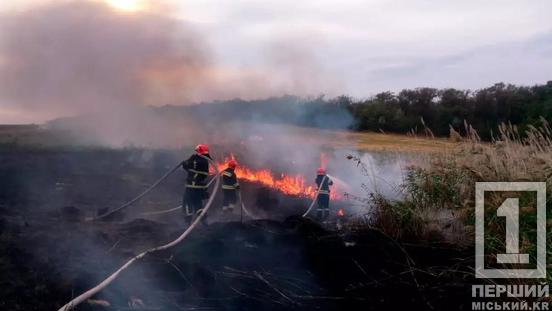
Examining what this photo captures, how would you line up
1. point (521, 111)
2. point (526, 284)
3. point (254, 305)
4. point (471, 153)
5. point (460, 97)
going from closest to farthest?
point (526, 284) → point (254, 305) → point (471, 153) → point (521, 111) → point (460, 97)

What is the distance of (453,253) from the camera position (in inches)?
289

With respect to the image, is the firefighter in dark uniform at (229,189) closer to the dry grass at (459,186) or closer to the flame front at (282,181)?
the dry grass at (459,186)

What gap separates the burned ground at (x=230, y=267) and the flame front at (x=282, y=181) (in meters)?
7.12

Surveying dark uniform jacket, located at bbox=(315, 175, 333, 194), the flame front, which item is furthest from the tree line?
dark uniform jacket, located at bbox=(315, 175, 333, 194)

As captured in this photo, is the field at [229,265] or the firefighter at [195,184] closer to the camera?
the field at [229,265]

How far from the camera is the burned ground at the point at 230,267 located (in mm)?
6336

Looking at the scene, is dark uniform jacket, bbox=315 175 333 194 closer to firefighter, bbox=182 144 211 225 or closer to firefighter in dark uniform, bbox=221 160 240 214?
firefighter in dark uniform, bbox=221 160 240 214

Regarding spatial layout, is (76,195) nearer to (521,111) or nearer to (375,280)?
(375,280)

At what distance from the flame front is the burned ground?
712cm

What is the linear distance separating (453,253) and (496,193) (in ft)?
4.00

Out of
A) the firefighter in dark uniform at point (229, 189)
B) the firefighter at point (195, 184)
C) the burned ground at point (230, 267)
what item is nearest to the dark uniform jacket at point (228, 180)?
the firefighter in dark uniform at point (229, 189)

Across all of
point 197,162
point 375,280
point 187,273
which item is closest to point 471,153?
point 375,280

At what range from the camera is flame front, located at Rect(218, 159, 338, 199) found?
1800cm

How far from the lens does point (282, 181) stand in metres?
18.7
